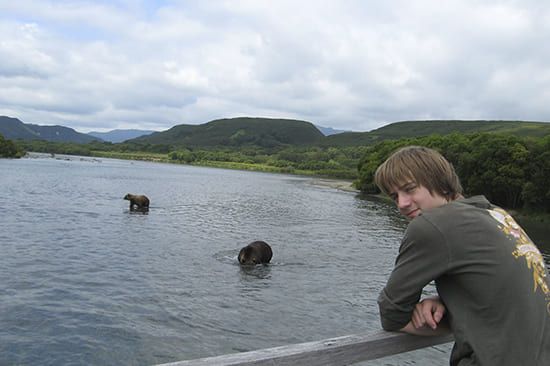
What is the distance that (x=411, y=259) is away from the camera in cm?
323

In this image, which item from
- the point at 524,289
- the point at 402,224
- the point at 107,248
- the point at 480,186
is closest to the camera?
the point at 524,289

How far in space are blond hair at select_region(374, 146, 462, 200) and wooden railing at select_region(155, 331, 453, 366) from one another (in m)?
1.16

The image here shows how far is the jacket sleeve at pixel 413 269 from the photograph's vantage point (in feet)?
10.2

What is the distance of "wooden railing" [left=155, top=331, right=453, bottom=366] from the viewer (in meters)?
3.10

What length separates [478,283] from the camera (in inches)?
120

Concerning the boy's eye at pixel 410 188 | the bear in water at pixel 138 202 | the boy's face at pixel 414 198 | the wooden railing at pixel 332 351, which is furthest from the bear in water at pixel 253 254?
the bear in water at pixel 138 202

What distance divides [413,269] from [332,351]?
0.85 m

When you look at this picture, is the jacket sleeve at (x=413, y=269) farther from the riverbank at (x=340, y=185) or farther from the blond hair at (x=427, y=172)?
the riverbank at (x=340, y=185)

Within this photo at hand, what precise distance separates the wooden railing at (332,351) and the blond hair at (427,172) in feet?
3.80

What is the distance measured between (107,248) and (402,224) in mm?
29269

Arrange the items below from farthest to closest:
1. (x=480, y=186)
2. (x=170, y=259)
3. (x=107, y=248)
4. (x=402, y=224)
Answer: (x=480, y=186) → (x=402, y=224) → (x=107, y=248) → (x=170, y=259)

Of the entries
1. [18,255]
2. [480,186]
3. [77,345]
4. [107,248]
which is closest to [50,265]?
[18,255]

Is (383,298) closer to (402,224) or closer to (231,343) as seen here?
(231,343)

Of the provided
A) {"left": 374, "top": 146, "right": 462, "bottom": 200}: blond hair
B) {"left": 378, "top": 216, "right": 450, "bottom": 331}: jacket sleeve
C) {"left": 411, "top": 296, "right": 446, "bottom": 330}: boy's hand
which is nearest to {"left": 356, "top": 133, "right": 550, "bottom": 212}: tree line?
{"left": 374, "top": 146, "right": 462, "bottom": 200}: blond hair
